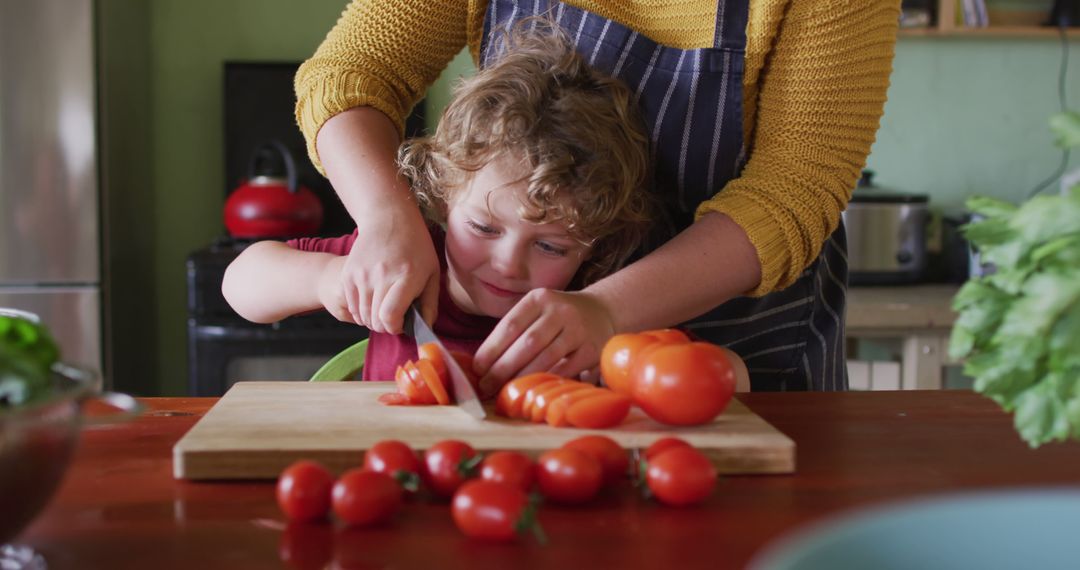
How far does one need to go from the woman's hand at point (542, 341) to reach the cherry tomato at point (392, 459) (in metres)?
0.29

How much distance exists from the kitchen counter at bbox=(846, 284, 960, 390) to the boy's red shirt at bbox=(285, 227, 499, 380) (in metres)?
1.52

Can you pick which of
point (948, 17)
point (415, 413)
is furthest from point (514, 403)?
point (948, 17)

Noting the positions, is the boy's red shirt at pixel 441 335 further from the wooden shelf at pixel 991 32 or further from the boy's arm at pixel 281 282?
the wooden shelf at pixel 991 32

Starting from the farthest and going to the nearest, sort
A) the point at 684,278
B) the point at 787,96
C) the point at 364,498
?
the point at 787,96 < the point at 684,278 < the point at 364,498

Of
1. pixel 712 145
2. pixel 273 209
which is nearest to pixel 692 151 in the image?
pixel 712 145

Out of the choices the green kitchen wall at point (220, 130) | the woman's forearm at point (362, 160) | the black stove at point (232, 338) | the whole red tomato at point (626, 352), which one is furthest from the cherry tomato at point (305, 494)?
the green kitchen wall at point (220, 130)

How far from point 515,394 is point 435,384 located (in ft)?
0.29

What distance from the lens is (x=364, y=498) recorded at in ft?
2.36

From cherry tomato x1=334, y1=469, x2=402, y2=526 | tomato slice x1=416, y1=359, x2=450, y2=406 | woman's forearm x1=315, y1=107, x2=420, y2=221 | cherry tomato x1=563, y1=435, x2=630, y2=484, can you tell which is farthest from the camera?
woman's forearm x1=315, y1=107, x2=420, y2=221

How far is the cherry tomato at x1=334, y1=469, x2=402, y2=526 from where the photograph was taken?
2.35 ft

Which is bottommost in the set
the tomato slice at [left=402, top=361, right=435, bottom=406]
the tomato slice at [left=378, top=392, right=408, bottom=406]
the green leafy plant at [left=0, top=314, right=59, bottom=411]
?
the tomato slice at [left=378, top=392, right=408, bottom=406]

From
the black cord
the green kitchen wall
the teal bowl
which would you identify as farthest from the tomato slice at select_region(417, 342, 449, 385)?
the black cord

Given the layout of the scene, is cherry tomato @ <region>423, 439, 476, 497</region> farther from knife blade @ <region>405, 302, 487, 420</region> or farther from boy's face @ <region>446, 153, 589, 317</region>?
boy's face @ <region>446, 153, 589, 317</region>

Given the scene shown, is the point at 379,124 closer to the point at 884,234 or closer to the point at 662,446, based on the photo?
the point at 662,446
